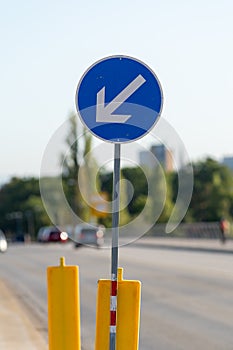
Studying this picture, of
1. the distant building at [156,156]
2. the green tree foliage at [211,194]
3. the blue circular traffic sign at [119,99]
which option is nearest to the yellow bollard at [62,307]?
the distant building at [156,156]

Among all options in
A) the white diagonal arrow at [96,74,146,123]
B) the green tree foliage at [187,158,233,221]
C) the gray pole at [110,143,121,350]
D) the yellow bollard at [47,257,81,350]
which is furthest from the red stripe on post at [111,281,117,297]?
the green tree foliage at [187,158,233,221]

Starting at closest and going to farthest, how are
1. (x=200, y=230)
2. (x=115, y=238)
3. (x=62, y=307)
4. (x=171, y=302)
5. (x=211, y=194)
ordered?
1. (x=115, y=238)
2. (x=62, y=307)
3. (x=171, y=302)
4. (x=200, y=230)
5. (x=211, y=194)

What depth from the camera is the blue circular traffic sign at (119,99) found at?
26.0ft

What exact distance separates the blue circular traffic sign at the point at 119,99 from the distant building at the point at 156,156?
0.65m

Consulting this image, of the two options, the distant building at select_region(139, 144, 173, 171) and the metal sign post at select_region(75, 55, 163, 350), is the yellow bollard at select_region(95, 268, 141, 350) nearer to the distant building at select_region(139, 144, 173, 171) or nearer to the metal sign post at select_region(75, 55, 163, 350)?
the metal sign post at select_region(75, 55, 163, 350)

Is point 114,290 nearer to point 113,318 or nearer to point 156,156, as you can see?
point 113,318

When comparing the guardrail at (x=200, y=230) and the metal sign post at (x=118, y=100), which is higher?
the metal sign post at (x=118, y=100)

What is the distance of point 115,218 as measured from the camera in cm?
770

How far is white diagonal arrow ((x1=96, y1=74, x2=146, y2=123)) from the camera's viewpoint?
7902mm

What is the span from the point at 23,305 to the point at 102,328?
40.4 feet

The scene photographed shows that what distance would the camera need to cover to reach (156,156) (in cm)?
874

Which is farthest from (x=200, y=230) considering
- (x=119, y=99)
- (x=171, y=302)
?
(x=119, y=99)

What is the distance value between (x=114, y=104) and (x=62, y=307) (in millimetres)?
1939

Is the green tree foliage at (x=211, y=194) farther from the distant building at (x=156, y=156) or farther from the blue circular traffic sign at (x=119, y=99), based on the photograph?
the blue circular traffic sign at (x=119, y=99)
